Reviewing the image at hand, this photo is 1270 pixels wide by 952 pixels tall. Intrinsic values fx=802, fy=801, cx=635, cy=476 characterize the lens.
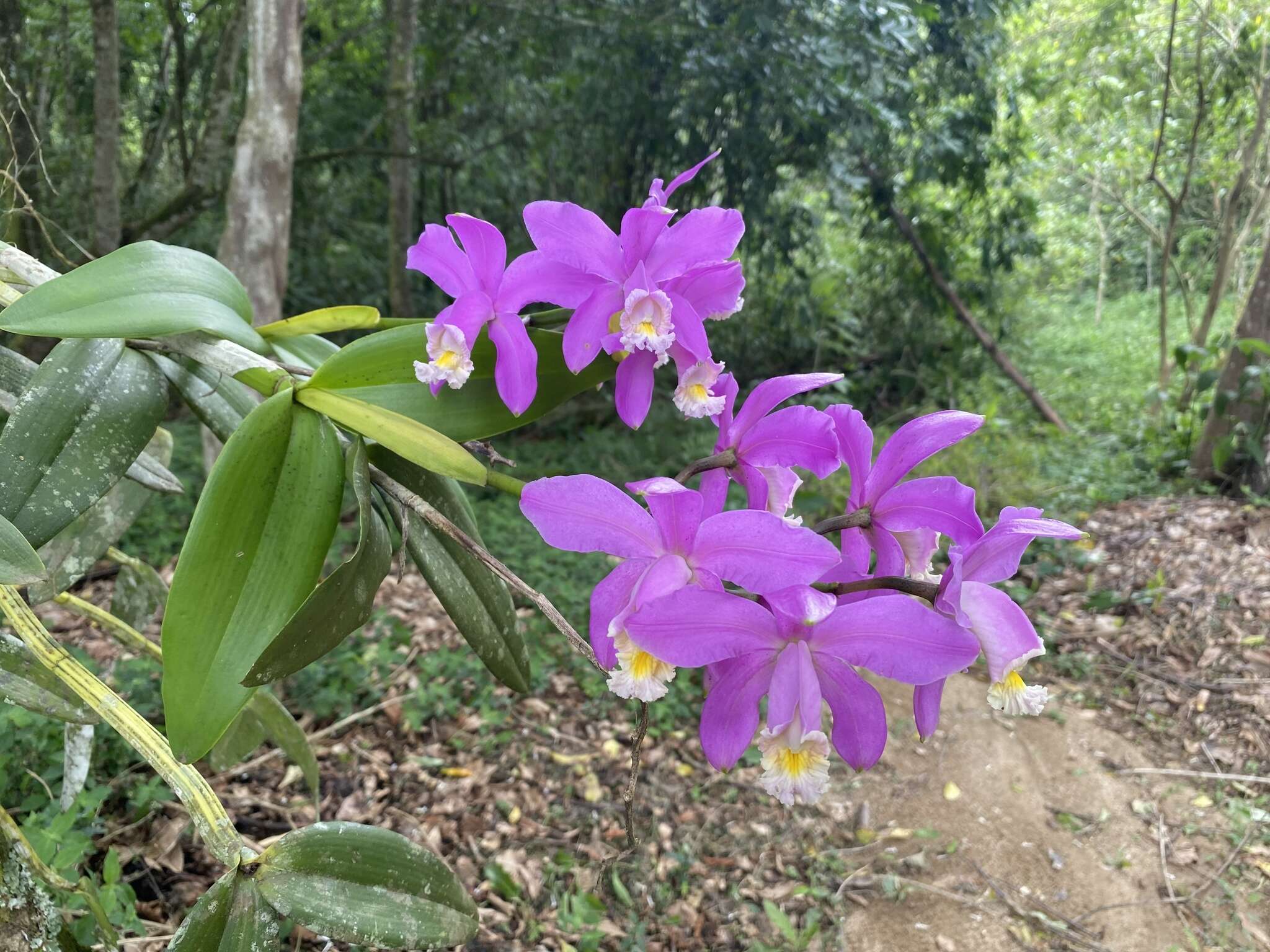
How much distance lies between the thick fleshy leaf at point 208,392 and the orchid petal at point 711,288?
19.6 inches

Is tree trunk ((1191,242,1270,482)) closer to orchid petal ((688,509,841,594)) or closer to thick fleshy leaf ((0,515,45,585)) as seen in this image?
orchid petal ((688,509,841,594))

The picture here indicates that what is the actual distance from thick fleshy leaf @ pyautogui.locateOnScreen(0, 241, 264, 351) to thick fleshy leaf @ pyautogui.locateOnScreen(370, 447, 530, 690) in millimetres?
188

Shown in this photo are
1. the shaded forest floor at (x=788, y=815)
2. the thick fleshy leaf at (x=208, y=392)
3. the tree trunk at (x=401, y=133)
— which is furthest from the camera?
the tree trunk at (x=401, y=133)

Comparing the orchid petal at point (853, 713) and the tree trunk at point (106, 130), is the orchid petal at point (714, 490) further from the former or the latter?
the tree trunk at point (106, 130)

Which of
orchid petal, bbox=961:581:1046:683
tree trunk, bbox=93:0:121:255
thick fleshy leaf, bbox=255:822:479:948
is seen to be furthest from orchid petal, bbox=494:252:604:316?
tree trunk, bbox=93:0:121:255

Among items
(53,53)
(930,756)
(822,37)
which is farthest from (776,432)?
(53,53)

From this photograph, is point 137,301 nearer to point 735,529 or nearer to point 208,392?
point 208,392

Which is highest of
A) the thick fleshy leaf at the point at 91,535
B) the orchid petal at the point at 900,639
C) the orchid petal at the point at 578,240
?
the orchid petal at the point at 578,240

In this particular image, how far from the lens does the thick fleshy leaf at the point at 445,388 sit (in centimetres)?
69

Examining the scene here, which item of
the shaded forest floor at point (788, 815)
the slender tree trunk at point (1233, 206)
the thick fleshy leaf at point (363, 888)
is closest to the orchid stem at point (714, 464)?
the thick fleshy leaf at point (363, 888)

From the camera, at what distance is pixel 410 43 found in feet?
12.0

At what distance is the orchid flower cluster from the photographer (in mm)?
508

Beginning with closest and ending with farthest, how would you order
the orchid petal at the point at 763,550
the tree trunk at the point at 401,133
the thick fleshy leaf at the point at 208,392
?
1. the orchid petal at the point at 763,550
2. the thick fleshy leaf at the point at 208,392
3. the tree trunk at the point at 401,133

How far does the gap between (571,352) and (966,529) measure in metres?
0.33
